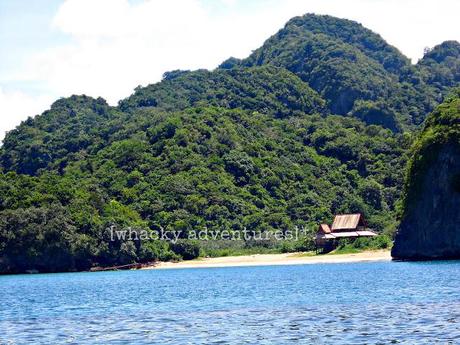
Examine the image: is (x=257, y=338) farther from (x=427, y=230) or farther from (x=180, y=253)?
(x=180, y=253)

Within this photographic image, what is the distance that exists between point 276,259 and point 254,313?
69.0 m

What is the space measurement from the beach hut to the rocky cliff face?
53.3 ft

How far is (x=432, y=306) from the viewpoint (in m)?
37.3

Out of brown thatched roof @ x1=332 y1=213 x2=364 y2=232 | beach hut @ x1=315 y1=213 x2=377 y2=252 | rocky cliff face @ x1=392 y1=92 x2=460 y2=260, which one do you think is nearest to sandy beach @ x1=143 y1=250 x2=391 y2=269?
beach hut @ x1=315 y1=213 x2=377 y2=252

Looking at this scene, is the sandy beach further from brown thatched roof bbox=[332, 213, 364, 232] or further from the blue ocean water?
the blue ocean water

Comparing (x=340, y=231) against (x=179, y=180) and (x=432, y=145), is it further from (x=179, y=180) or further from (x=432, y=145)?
(x=179, y=180)

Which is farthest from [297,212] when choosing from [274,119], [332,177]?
[274,119]

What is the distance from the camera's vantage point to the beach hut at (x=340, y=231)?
109 metres

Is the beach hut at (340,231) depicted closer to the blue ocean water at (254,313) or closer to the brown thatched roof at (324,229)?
the brown thatched roof at (324,229)

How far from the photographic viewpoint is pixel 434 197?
89.2 metres

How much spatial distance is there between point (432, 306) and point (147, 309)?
15635 millimetres

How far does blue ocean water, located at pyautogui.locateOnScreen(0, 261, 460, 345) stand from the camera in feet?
100

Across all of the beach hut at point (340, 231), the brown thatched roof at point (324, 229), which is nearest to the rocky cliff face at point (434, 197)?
the beach hut at point (340, 231)

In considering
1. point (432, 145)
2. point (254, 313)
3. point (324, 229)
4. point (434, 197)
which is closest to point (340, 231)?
point (324, 229)
